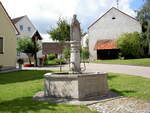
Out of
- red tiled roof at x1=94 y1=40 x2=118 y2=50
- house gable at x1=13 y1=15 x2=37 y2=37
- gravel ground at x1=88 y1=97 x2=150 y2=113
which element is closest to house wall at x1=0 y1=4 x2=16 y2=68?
gravel ground at x1=88 y1=97 x2=150 y2=113

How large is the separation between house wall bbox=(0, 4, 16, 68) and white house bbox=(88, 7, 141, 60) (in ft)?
81.0

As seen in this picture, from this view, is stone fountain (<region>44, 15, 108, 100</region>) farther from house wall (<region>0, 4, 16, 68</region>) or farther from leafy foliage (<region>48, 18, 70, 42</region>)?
leafy foliage (<region>48, 18, 70, 42</region>)

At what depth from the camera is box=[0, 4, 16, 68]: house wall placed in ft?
75.4

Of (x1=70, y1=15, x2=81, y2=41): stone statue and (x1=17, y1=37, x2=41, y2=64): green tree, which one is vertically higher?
(x1=17, y1=37, x2=41, y2=64): green tree

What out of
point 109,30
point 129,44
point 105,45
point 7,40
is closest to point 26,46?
point 7,40

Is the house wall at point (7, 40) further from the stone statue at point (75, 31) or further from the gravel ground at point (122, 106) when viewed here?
the gravel ground at point (122, 106)

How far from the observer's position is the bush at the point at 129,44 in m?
43.4

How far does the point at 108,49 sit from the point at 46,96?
38347 mm

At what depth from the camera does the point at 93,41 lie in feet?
163

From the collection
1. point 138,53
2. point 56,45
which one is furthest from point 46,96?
point 56,45

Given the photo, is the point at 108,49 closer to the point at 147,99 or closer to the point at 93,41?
the point at 93,41

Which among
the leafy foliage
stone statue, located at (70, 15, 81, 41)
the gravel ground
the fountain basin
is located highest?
the leafy foliage

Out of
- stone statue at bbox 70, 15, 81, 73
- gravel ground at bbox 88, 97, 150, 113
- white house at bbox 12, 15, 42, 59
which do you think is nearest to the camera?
gravel ground at bbox 88, 97, 150, 113

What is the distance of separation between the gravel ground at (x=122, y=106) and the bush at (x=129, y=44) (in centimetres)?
3549
